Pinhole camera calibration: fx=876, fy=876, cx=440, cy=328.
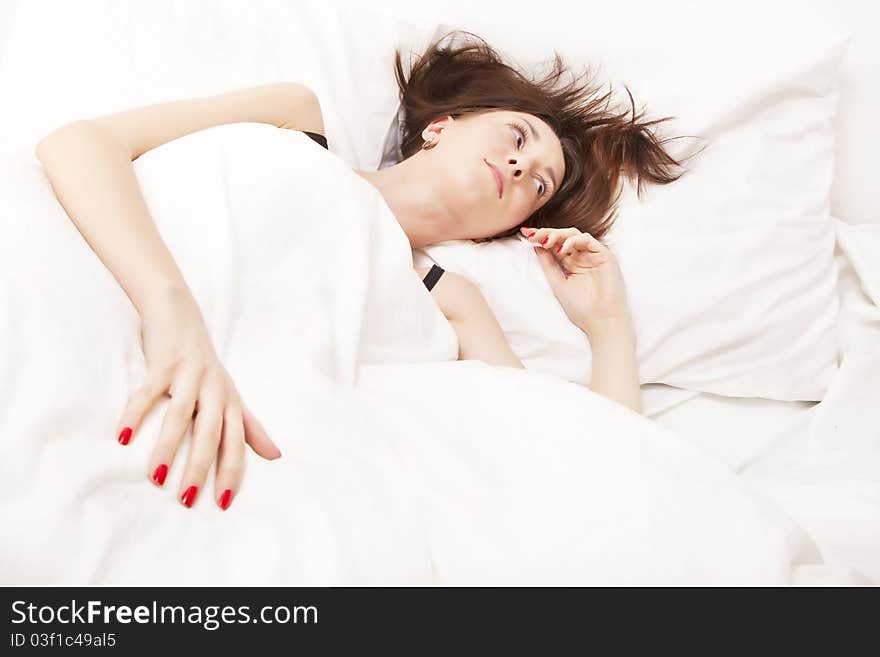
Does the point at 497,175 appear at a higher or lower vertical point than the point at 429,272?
higher

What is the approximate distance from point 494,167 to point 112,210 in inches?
24.9

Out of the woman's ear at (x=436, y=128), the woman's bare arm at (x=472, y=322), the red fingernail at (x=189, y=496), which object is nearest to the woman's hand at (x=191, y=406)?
the red fingernail at (x=189, y=496)

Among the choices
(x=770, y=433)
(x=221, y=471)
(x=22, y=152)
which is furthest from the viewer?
(x=770, y=433)

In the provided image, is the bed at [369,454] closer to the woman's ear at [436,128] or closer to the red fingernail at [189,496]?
the red fingernail at [189,496]

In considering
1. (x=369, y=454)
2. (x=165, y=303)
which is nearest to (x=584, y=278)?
(x=369, y=454)

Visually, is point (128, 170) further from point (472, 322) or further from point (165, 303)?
point (472, 322)

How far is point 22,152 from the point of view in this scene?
3.61 feet

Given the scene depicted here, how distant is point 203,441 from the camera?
0.81 meters

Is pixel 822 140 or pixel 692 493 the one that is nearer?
pixel 692 493
